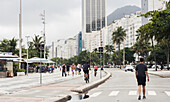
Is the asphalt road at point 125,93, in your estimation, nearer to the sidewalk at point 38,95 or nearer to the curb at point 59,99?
the curb at point 59,99

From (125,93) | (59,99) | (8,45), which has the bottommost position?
(125,93)

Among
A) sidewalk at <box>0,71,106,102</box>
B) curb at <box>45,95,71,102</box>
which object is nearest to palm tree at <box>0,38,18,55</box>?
sidewalk at <box>0,71,106,102</box>

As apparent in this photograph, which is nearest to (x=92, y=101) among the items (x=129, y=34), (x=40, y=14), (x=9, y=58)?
(x=9, y=58)

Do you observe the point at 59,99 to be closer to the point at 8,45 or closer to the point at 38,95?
the point at 38,95

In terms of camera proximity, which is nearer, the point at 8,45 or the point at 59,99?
the point at 59,99

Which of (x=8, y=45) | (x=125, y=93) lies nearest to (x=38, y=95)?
(x=125, y=93)

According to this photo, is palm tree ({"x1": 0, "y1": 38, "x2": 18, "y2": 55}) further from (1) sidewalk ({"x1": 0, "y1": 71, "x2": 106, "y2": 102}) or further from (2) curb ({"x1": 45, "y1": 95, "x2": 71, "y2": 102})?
(2) curb ({"x1": 45, "y1": 95, "x2": 71, "y2": 102})

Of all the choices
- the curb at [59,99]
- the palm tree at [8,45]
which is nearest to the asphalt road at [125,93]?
the curb at [59,99]

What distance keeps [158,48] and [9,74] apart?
47.0m

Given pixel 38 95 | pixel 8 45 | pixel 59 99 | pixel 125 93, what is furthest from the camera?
pixel 8 45

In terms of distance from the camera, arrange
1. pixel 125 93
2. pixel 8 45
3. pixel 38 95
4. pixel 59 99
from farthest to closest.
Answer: pixel 8 45 → pixel 125 93 → pixel 38 95 → pixel 59 99

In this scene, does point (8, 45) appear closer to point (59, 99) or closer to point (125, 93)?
point (125, 93)

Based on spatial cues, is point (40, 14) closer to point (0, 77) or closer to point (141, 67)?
point (0, 77)

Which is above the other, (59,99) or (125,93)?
(59,99)
